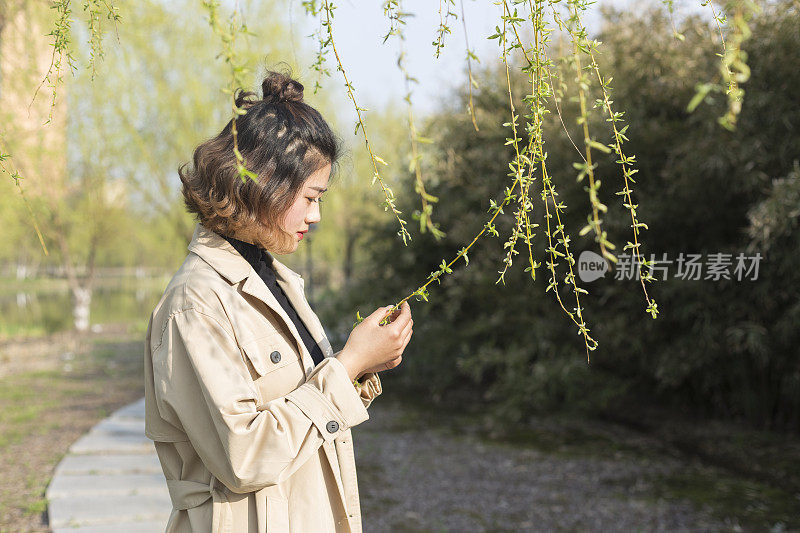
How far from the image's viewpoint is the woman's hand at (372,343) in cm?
131

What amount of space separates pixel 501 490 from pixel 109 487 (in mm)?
2521

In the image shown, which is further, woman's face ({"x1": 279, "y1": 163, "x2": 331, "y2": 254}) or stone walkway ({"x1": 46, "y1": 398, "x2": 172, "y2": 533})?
stone walkway ({"x1": 46, "y1": 398, "x2": 172, "y2": 533})

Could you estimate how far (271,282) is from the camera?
1.52 meters

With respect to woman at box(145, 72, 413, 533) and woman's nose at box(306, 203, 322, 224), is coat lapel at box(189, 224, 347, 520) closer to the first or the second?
woman at box(145, 72, 413, 533)

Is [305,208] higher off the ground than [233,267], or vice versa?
[305,208]

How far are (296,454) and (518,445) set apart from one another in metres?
4.69

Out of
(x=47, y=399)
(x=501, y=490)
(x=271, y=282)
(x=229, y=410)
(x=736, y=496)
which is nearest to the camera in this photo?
(x=229, y=410)

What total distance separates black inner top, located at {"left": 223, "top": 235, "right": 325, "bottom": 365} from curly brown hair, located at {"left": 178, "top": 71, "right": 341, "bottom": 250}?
0.06 meters

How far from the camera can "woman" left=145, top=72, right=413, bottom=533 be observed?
3.88 ft

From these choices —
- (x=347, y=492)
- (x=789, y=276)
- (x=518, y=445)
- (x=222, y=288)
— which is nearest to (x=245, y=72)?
(x=222, y=288)

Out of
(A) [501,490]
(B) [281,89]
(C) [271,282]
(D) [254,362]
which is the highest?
(B) [281,89]

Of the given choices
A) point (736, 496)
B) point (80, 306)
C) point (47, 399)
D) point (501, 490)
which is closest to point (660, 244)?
point (736, 496)

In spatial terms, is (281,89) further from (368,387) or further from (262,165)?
(368,387)

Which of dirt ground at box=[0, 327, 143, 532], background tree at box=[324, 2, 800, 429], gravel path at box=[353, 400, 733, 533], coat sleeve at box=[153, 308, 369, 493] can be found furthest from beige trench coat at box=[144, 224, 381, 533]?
background tree at box=[324, 2, 800, 429]
